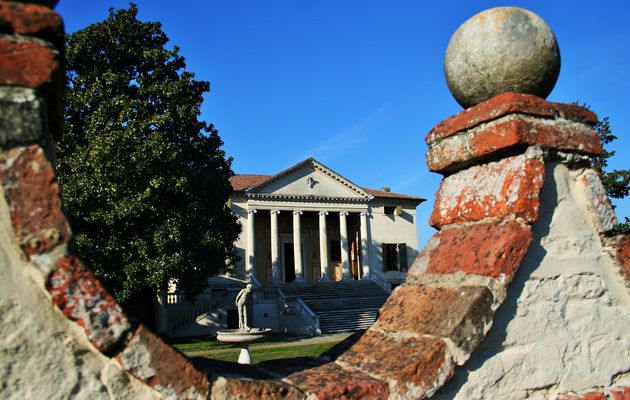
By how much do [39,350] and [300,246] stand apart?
3632 cm

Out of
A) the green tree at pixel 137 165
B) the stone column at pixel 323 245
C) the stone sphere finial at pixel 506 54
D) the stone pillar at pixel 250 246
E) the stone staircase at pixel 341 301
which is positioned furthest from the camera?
the stone column at pixel 323 245

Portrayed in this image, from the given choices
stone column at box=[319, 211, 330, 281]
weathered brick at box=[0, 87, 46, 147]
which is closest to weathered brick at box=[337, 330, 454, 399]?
weathered brick at box=[0, 87, 46, 147]

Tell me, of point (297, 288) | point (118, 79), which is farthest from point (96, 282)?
point (297, 288)

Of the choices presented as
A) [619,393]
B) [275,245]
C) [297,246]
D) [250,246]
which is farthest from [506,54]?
[297,246]

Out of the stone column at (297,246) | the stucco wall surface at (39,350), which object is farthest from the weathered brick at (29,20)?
the stone column at (297,246)

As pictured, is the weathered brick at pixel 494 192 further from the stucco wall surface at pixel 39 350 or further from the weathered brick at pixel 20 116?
the weathered brick at pixel 20 116

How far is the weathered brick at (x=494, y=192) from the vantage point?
218 cm

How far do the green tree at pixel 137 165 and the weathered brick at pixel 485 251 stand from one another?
1329 cm

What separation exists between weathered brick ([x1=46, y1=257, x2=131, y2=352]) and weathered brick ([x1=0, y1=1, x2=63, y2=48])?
66cm

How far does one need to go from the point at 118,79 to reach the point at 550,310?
52.4ft

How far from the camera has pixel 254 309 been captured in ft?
90.8

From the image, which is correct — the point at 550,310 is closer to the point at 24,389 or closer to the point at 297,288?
the point at 24,389

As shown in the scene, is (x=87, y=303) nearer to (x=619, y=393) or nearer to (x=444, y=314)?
(x=444, y=314)

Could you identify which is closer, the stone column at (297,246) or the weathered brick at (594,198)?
the weathered brick at (594,198)
